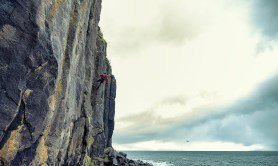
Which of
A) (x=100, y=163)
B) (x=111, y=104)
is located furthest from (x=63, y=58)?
(x=111, y=104)

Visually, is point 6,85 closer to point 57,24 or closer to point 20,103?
point 20,103

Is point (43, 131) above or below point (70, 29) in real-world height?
below

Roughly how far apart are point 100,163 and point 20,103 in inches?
1405

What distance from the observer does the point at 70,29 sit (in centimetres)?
2827

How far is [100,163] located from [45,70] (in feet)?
115

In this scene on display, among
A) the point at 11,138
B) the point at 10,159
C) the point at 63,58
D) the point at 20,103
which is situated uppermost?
the point at 63,58

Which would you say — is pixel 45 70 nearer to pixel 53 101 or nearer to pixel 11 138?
pixel 53 101

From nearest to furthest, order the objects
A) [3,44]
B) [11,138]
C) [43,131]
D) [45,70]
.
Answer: [3,44] → [11,138] → [45,70] → [43,131]

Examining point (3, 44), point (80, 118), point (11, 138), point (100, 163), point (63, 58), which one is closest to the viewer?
point (3, 44)

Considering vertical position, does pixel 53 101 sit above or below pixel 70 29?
below

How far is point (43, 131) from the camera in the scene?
24.1 m

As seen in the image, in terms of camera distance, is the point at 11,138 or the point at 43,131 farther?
the point at 43,131

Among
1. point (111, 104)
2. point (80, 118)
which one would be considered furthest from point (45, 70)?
point (111, 104)

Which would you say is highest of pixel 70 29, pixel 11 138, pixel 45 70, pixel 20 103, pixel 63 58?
pixel 70 29
